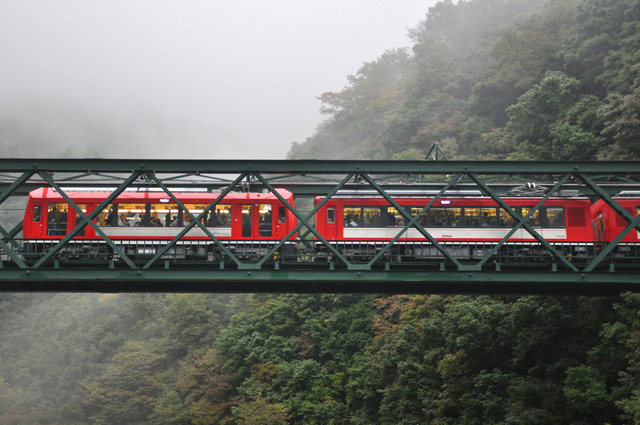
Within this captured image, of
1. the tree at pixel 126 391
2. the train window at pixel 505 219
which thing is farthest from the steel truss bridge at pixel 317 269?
the tree at pixel 126 391

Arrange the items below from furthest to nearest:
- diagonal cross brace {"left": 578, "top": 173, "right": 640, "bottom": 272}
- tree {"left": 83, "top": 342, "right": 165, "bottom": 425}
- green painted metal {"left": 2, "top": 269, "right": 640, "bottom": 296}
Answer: tree {"left": 83, "top": 342, "right": 165, "bottom": 425}
green painted metal {"left": 2, "top": 269, "right": 640, "bottom": 296}
diagonal cross brace {"left": 578, "top": 173, "right": 640, "bottom": 272}

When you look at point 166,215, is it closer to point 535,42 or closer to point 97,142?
point 535,42

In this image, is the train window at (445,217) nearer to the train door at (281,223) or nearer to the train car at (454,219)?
the train car at (454,219)

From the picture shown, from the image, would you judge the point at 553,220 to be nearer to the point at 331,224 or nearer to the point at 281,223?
the point at 331,224

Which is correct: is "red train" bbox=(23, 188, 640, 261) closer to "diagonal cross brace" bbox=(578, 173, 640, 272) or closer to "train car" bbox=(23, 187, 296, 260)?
"train car" bbox=(23, 187, 296, 260)

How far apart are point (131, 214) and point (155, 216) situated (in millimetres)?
1012

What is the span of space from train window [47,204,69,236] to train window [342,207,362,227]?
11518 millimetres

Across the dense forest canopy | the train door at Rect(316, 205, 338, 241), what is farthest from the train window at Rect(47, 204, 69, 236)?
the dense forest canopy

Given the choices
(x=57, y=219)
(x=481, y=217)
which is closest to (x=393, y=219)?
(x=481, y=217)

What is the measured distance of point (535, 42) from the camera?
209 feet

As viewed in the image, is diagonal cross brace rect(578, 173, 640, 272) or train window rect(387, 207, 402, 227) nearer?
diagonal cross brace rect(578, 173, 640, 272)

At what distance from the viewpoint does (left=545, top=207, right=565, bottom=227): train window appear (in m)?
32.1

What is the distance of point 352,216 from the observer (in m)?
31.7

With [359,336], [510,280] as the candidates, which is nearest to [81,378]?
[359,336]
